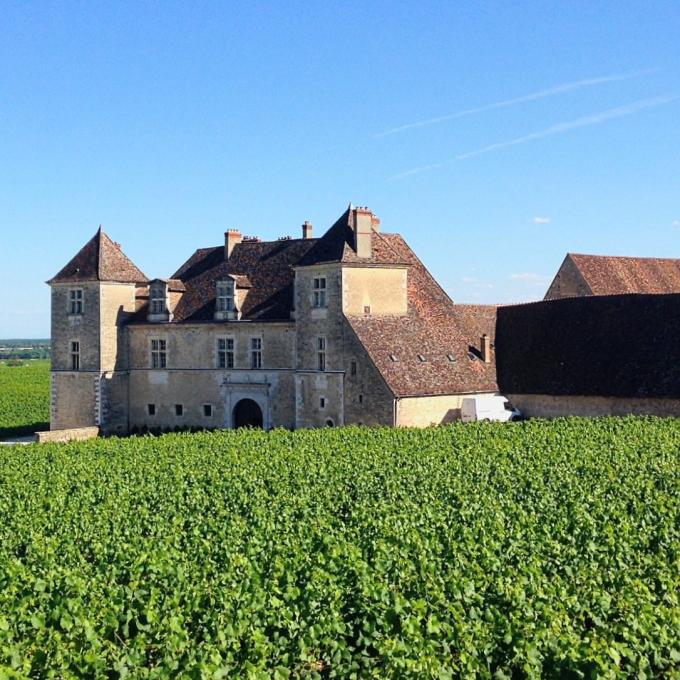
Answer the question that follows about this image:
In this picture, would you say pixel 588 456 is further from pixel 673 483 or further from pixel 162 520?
pixel 162 520

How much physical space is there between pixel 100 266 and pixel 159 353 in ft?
15.4

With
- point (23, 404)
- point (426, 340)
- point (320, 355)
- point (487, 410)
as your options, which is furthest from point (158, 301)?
point (23, 404)

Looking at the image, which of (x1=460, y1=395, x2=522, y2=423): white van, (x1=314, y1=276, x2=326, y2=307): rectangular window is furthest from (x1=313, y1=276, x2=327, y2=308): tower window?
(x1=460, y1=395, x2=522, y2=423): white van

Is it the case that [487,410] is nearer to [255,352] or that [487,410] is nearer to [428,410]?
[428,410]

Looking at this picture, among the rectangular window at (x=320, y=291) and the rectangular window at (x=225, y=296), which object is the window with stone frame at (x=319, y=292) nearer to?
the rectangular window at (x=320, y=291)

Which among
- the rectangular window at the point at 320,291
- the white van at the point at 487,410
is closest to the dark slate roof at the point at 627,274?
the white van at the point at 487,410

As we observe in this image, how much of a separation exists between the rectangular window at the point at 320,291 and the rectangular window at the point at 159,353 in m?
8.52

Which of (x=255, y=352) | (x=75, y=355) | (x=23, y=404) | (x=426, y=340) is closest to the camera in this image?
(x=426, y=340)

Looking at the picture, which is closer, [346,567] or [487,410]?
[346,567]

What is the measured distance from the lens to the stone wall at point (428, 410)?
32.3 meters

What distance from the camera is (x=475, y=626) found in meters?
9.89

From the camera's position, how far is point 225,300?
38625 mm

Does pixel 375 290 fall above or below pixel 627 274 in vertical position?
below

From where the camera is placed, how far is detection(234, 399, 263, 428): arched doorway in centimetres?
3825
